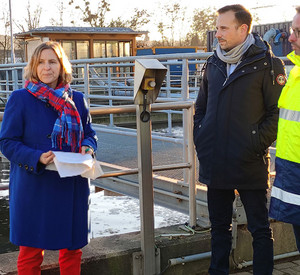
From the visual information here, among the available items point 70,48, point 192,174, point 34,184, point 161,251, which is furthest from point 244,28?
point 70,48

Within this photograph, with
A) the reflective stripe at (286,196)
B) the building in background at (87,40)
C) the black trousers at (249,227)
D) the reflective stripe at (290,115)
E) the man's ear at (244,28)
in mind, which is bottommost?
the black trousers at (249,227)

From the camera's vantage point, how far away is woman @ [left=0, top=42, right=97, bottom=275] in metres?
2.65

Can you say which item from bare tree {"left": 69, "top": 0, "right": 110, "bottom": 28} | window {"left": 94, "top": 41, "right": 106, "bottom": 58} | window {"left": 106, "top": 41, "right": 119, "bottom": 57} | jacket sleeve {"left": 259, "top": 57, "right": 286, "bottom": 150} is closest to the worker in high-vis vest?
jacket sleeve {"left": 259, "top": 57, "right": 286, "bottom": 150}

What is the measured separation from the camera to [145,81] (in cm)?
321

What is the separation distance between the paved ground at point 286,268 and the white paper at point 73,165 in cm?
171

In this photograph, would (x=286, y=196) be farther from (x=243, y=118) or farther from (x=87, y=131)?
(x=87, y=131)

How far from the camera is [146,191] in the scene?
347cm

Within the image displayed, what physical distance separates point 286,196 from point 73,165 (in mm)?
1028

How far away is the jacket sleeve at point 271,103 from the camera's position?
9.66 ft

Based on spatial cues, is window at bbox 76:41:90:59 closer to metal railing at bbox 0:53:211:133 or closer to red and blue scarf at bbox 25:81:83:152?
metal railing at bbox 0:53:211:133

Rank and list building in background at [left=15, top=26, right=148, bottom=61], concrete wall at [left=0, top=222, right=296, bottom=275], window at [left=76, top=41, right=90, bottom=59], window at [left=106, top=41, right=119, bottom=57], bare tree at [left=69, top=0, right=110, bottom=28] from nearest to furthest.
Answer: concrete wall at [left=0, top=222, right=296, bottom=275]
building in background at [left=15, top=26, right=148, bottom=61]
window at [left=76, top=41, right=90, bottom=59]
window at [left=106, top=41, right=119, bottom=57]
bare tree at [left=69, top=0, right=110, bottom=28]

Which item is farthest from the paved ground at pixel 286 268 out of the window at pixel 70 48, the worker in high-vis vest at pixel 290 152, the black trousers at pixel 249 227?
the window at pixel 70 48

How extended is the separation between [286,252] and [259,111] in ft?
5.37

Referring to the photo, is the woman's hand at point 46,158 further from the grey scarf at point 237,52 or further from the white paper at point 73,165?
the grey scarf at point 237,52
